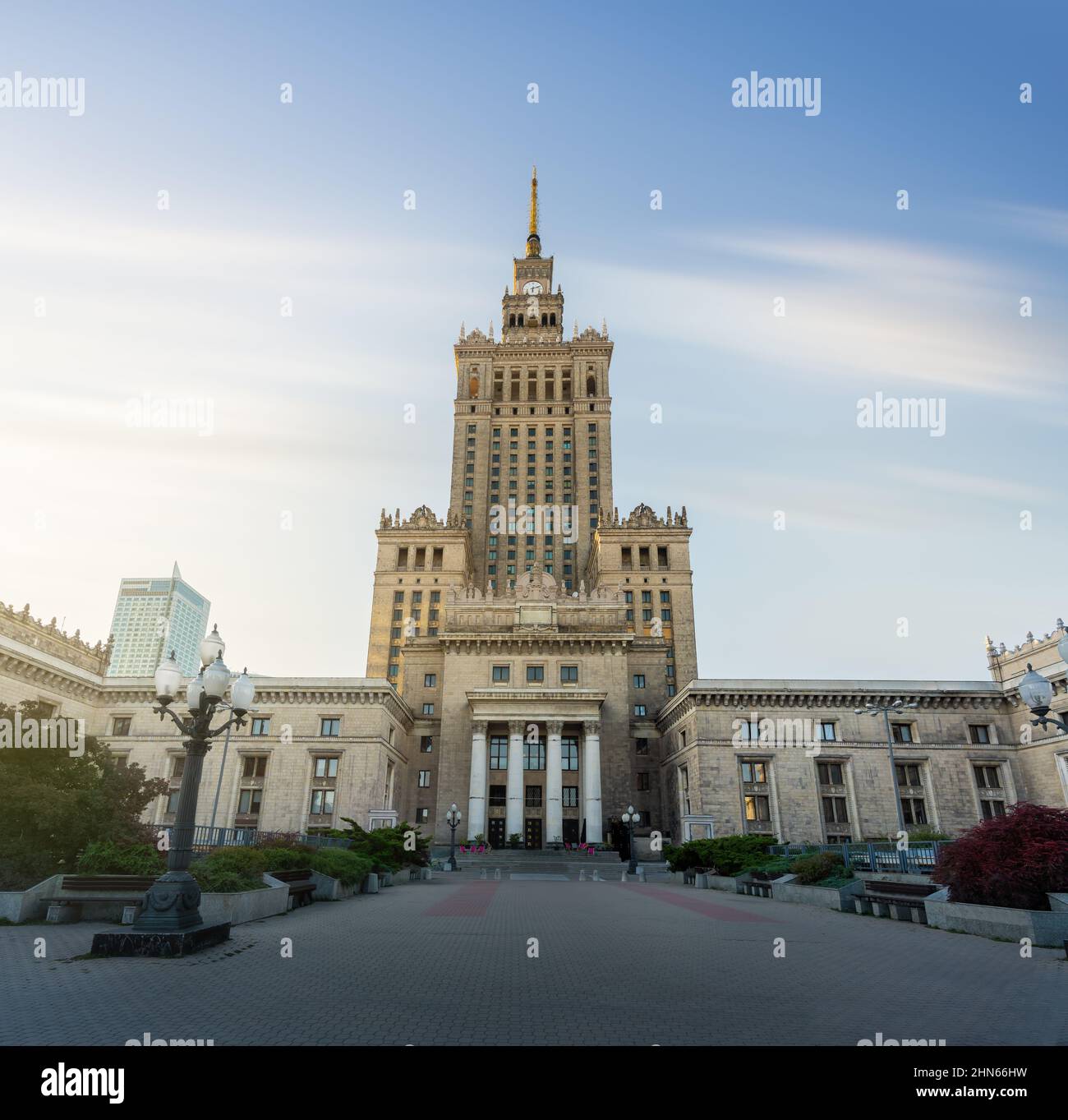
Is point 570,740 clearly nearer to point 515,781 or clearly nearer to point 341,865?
point 515,781

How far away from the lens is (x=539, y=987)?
9391mm

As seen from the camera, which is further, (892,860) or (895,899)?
(892,860)

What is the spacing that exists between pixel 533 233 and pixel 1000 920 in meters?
147

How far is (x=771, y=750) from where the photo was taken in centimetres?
5356

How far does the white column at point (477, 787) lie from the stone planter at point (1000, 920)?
151ft

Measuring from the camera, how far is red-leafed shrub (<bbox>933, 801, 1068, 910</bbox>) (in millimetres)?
14703

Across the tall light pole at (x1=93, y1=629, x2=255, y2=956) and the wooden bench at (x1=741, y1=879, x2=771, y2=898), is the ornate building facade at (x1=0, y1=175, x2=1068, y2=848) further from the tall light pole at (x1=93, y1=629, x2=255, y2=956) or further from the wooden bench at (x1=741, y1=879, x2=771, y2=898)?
the tall light pole at (x1=93, y1=629, x2=255, y2=956)

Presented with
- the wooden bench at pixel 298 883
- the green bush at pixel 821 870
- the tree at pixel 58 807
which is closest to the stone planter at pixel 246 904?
the wooden bench at pixel 298 883

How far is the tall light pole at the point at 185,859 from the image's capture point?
11148 millimetres

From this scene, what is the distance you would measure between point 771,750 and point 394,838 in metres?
33.7

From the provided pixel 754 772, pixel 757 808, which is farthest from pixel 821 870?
pixel 754 772

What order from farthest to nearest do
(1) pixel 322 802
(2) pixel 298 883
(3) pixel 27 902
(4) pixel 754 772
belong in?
(1) pixel 322 802 < (4) pixel 754 772 < (2) pixel 298 883 < (3) pixel 27 902

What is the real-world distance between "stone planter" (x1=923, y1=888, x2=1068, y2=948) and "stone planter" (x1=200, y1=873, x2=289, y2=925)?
633 inches
